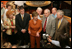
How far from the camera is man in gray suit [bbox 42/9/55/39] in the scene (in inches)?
106

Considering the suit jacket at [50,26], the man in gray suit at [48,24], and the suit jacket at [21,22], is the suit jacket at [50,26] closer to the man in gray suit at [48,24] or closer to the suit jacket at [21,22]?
the man in gray suit at [48,24]

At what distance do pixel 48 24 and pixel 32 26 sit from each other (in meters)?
0.45

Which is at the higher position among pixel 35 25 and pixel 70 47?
pixel 35 25

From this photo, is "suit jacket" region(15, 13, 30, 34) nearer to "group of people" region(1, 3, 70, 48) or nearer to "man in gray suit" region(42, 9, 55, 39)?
"group of people" region(1, 3, 70, 48)

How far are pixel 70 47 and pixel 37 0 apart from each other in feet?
8.23

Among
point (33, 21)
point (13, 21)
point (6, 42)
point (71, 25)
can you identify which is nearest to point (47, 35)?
point (33, 21)

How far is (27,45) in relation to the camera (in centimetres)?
309

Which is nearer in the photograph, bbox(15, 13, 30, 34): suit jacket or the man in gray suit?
the man in gray suit

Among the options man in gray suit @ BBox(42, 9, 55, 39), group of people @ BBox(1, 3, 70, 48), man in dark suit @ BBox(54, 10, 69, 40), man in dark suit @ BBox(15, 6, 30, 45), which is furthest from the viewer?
man in dark suit @ BBox(15, 6, 30, 45)

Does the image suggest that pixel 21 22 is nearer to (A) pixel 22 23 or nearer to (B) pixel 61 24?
(A) pixel 22 23

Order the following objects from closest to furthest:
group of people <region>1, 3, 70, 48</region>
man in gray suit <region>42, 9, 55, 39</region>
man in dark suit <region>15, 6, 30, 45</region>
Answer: group of people <region>1, 3, 70, 48</region> < man in gray suit <region>42, 9, 55, 39</region> < man in dark suit <region>15, 6, 30, 45</region>

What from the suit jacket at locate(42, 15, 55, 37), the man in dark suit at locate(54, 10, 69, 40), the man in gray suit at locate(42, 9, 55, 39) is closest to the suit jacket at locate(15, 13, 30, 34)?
the man in gray suit at locate(42, 9, 55, 39)

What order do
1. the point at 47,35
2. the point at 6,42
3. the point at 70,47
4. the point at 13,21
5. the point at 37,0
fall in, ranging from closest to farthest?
the point at 70,47
the point at 47,35
the point at 13,21
the point at 6,42
the point at 37,0

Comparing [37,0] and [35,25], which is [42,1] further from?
[35,25]
